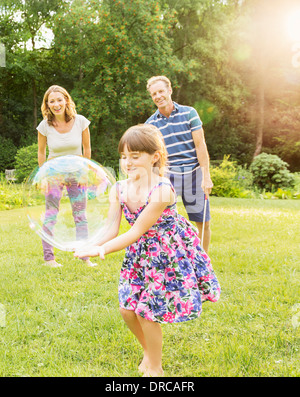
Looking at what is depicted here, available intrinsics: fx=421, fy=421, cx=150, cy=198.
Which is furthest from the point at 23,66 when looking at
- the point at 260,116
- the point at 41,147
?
the point at 41,147

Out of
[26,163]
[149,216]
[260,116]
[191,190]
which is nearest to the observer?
[149,216]

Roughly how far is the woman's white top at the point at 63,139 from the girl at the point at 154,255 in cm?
194

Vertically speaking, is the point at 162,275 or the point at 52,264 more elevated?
the point at 162,275

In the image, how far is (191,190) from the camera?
400 cm

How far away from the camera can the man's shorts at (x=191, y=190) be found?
397 cm

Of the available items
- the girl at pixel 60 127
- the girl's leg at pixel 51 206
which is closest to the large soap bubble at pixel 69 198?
the girl's leg at pixel 51 206

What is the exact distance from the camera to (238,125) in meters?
22.6

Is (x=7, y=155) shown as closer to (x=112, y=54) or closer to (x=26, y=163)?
(x=26, y=163)

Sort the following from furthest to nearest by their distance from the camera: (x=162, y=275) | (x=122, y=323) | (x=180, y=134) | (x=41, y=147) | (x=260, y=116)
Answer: (x=260, y=116) < (x=41, y=147) < (x=180, y=134) < (x=122, y=323) < (x=162, y=275)

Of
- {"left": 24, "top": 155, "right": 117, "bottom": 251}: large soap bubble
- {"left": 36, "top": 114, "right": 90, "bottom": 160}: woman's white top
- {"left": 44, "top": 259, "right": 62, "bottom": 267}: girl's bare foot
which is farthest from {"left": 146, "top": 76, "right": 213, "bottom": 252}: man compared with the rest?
{"left": 44, "top": 259, "right": 62, "bottom": 267}: girl's bare foot

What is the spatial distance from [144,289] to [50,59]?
21.1 meters

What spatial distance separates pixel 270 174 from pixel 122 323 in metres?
12.1

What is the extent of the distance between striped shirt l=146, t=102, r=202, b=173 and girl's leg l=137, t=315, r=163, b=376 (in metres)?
2.05

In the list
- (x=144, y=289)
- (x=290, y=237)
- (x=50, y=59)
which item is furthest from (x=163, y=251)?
(x=50, y=59)
